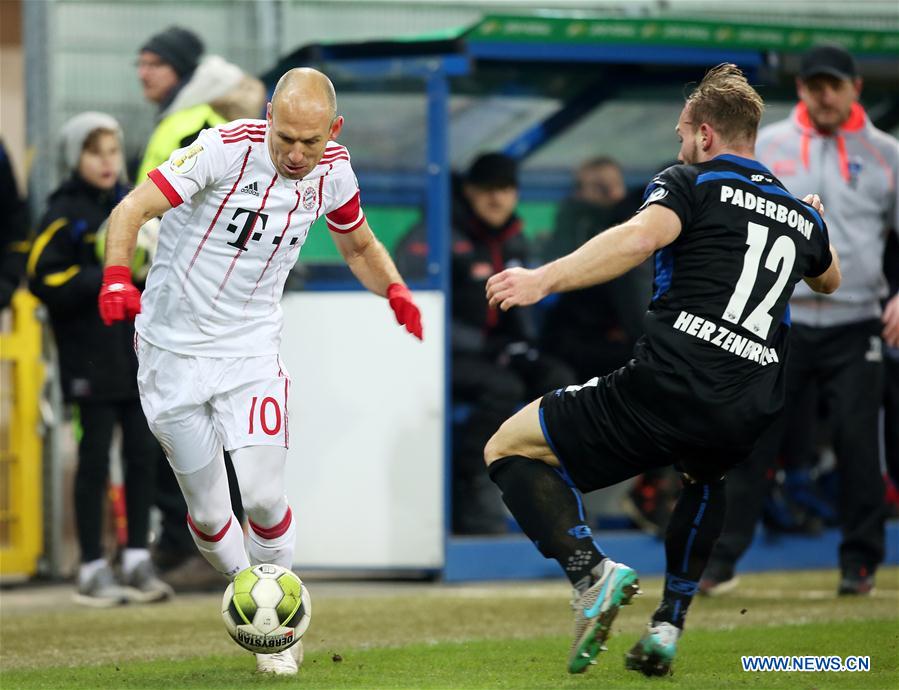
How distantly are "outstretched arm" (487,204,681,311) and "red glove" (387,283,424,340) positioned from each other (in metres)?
1.15

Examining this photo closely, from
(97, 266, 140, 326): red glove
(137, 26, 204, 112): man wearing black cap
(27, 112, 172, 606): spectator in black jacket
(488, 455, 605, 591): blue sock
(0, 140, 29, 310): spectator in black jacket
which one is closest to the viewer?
(488, 455, 605, 591): blue sock

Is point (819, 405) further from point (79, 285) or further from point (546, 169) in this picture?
point (79, 285)

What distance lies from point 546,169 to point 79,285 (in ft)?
12.2

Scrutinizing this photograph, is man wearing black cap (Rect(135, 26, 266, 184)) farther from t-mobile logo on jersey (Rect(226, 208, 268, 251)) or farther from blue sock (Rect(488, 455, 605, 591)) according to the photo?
blue sock (Rect(488, 455, 605, 591))

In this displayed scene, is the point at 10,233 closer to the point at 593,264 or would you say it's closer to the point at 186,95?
the point at 186,95

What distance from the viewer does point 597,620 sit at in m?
4.95

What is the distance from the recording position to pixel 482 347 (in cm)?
970

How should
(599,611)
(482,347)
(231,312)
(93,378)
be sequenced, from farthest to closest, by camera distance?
(482,347) → (93,378) → (231,312) → (599,611)

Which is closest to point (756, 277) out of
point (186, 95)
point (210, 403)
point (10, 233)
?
point (210, 403)

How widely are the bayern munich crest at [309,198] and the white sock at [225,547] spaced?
1188 millimetres

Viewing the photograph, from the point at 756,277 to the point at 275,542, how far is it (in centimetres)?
198

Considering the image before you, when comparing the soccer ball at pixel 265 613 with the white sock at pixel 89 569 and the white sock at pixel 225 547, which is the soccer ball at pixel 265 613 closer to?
the white sock at pixel 225 547

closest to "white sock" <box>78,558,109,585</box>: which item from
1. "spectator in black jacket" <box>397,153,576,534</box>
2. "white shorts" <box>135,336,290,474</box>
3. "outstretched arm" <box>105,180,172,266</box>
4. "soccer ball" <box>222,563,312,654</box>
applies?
"spectator in black jacket" <box>397,153,576,534</box>

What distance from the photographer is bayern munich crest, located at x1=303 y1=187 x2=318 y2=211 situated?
5.79 metres
